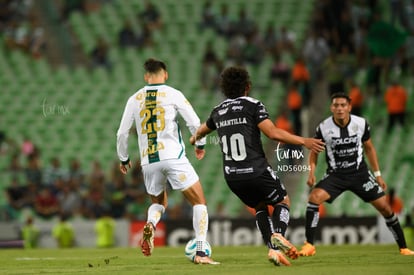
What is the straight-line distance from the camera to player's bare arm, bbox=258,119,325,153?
10717 millimetres

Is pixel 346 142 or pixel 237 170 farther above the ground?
pixel 346 142

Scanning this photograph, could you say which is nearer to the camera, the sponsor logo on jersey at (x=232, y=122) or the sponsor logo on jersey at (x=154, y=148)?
the sponsor logo on jersey at (x=232, y=122)

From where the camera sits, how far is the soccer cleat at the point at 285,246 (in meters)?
10.7

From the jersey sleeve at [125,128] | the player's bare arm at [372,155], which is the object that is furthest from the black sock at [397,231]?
the jersey sleeve at [125,128]

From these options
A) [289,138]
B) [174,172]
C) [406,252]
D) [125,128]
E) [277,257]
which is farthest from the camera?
[406,252]

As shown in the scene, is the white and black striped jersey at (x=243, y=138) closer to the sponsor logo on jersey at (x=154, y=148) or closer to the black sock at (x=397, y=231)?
the sponsor logo on jersey at (x=154, y=148)

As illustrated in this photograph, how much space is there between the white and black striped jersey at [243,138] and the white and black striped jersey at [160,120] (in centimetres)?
77

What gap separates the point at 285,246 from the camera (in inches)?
421

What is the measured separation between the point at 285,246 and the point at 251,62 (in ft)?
48.3

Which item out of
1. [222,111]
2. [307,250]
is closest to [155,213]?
[222,111]

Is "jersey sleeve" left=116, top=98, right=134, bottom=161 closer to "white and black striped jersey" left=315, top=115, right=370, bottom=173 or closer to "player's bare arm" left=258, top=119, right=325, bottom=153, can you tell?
"player's bare arm" left=258, top=119, right=325, bottom=153

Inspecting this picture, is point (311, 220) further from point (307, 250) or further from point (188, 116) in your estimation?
point (188, 116)

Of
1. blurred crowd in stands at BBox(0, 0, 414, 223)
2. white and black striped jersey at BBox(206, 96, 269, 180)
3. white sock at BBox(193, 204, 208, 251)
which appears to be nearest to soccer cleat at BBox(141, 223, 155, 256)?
white sock at BBox(193, 204, 208, 251)

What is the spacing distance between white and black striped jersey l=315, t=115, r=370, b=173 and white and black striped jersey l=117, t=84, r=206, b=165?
91.9 inches
